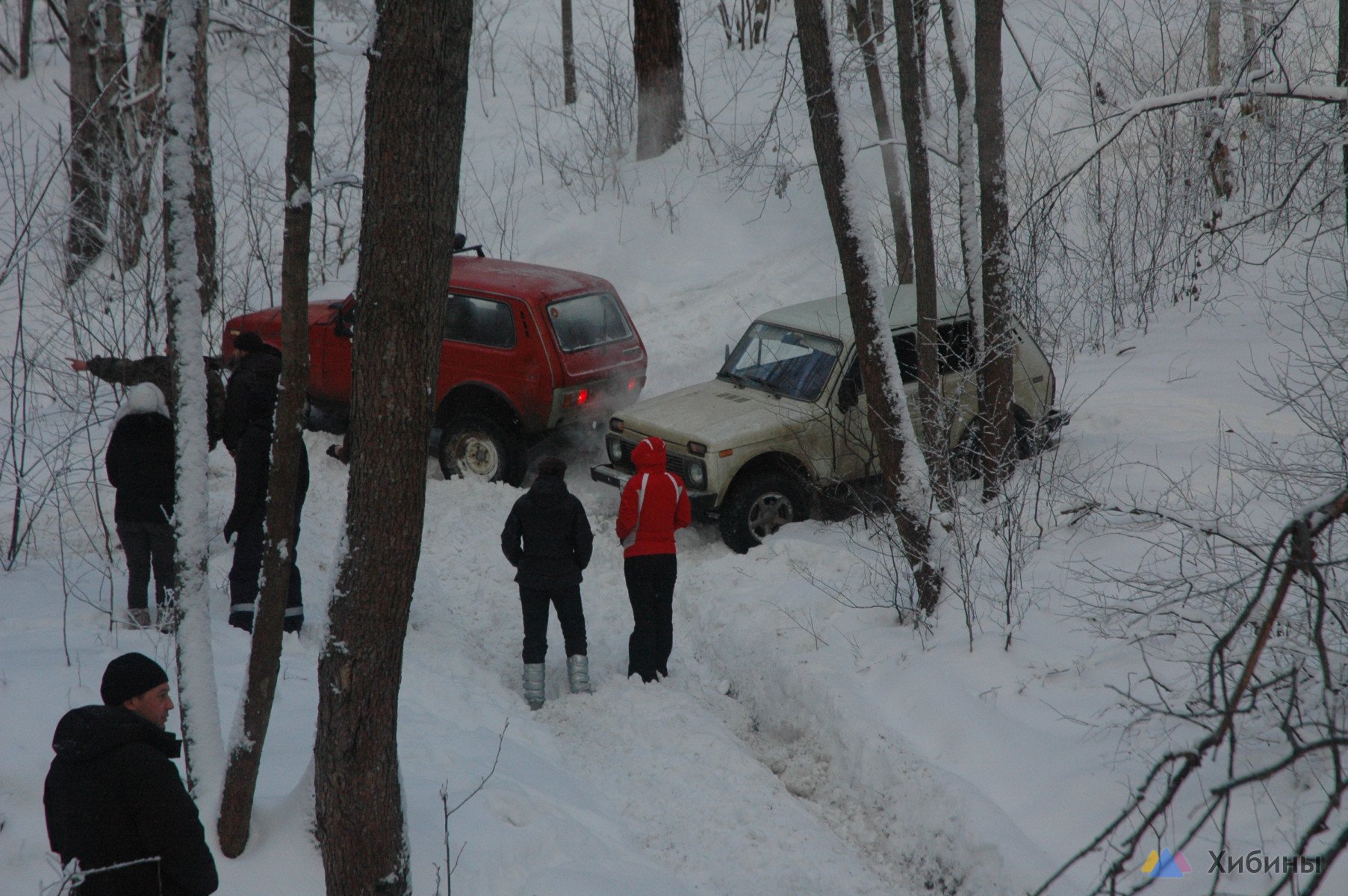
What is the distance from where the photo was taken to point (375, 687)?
11.6 feet

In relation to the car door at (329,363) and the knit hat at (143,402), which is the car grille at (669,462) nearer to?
the car door at (329,363)

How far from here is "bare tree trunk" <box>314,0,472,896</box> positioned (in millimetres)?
3369

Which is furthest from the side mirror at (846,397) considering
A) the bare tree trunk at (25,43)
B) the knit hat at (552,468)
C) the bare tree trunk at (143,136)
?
the bare tree trunk at (25,43)

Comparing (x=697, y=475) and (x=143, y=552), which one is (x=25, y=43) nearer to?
(x=143, y=552)

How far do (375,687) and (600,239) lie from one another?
12.3 meters

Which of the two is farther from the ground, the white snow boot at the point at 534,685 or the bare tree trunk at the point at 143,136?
the bare tree trunk at the point at 143,136

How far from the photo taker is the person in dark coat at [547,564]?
631cm

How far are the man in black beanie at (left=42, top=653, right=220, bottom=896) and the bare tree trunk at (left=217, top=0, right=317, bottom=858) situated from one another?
0.92 metres

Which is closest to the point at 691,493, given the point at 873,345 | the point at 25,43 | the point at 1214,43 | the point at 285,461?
the point at 873,345

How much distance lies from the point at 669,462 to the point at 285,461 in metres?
4.35

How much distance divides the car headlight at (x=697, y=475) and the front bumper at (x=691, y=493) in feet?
0.20

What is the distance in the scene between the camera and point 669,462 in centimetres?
816

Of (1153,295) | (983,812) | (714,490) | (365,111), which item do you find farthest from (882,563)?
(1153,295)

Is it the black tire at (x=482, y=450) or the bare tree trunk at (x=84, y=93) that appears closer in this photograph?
the black tire at (x=482, y=450)
